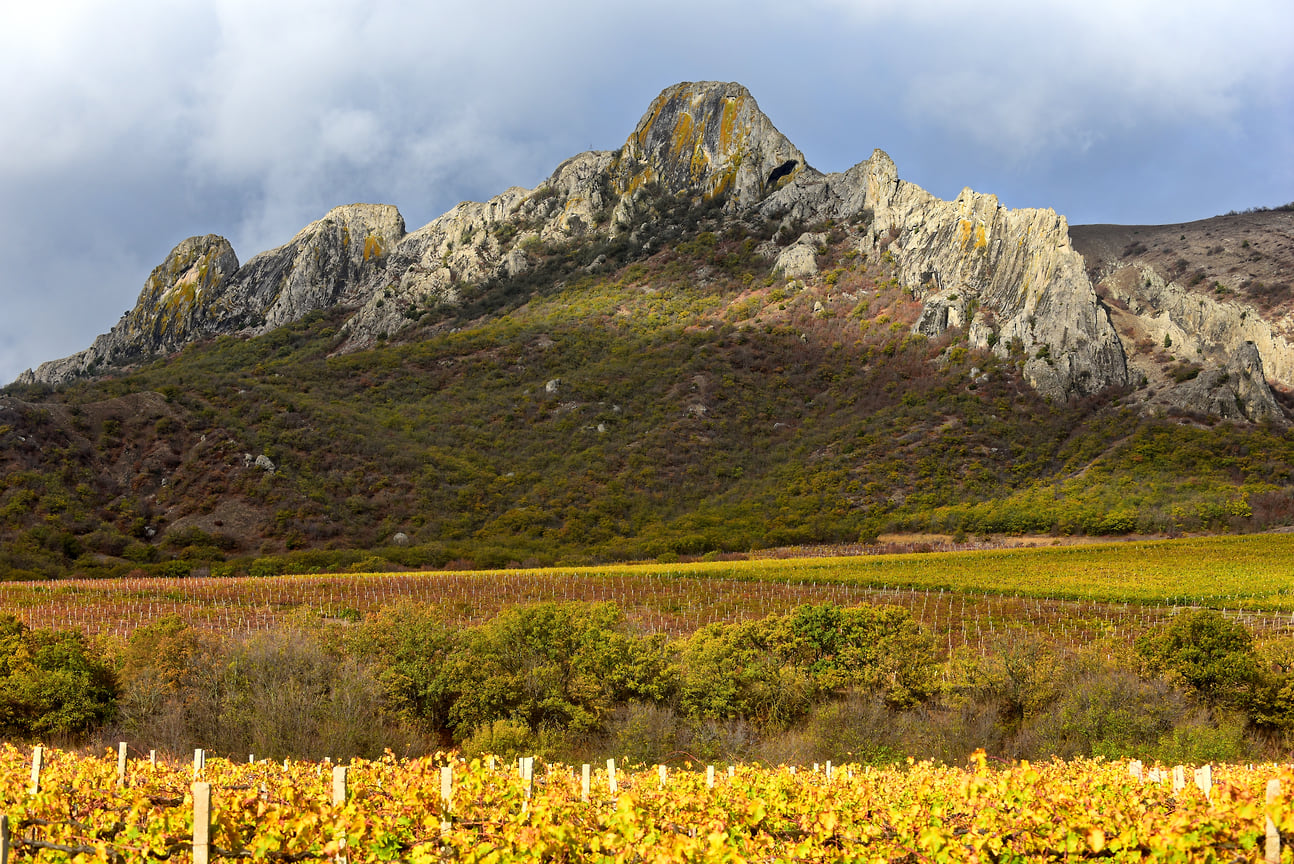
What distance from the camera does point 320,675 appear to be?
23453 mm

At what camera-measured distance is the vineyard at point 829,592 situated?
39.4 metres

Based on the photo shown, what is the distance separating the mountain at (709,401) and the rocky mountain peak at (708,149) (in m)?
1.05

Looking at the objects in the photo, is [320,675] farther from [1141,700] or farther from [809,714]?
[1141,700]

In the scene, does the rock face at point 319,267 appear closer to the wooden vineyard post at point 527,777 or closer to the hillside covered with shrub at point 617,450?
the hillside covered with shrub at point 617,450

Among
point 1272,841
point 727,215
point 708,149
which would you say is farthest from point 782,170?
point 1272,841

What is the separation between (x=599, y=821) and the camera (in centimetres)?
754

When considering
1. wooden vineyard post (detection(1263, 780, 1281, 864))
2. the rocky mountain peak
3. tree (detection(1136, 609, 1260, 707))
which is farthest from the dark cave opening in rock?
wooden vineyard post (detection(1263, 780, 1281, 864))

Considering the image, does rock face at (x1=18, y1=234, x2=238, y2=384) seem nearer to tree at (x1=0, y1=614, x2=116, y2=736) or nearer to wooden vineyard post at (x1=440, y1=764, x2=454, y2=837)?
tree at (x1=0, y1=614, x2=116, y2=736)

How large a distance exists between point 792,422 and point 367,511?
1955 inches

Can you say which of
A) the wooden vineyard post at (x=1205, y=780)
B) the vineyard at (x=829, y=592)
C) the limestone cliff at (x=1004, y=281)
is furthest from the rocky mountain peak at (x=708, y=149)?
the wooden vineyard post at (x=1205, y=780)

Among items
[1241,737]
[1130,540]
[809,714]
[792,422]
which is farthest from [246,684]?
[792,422]

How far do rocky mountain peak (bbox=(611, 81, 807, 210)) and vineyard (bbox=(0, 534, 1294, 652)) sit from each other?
104m

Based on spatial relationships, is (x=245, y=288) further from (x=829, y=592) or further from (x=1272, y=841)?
(x=1272, y=841)

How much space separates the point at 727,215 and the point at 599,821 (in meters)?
146
